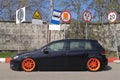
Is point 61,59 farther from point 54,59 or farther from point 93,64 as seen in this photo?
point 93,64

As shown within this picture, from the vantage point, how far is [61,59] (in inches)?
647

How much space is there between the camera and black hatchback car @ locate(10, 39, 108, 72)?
1636 centimetres

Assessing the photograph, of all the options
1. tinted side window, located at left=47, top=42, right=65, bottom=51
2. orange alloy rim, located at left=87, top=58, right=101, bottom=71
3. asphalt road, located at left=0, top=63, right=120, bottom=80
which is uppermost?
tinted side window, located at left=47, top=42, right=65, bottom=51

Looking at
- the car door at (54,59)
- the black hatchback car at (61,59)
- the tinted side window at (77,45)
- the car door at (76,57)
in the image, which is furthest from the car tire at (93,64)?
the car door at (54,59)

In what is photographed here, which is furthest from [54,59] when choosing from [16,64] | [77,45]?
[16,64]

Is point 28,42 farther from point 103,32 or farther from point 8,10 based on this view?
point 8,10

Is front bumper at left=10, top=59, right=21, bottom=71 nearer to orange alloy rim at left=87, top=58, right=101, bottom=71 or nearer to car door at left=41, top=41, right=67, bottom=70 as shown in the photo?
car door at left=41, top=41, right=67, bottom=70

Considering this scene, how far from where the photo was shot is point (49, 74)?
15516 mm

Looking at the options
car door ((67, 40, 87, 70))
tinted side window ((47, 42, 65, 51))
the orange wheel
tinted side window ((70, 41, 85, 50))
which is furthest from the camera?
tinted side window ((70, 41, 85, 50))

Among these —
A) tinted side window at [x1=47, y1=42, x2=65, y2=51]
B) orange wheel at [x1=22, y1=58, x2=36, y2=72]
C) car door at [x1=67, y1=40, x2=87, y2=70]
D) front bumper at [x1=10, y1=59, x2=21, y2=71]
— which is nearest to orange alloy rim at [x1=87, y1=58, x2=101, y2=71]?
car door at [x1=67, y1=40, x2=87, y2=70]

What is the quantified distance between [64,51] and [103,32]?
1227 centimetres

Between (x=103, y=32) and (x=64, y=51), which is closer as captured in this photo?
(x=64, y=51)

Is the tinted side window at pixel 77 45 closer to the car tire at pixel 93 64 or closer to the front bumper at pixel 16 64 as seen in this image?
the car tire at pixel 93 64

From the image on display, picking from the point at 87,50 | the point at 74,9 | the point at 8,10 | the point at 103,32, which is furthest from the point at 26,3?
the point at 87,50
